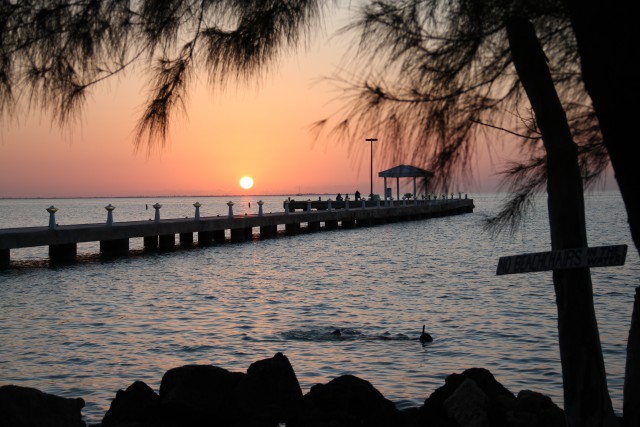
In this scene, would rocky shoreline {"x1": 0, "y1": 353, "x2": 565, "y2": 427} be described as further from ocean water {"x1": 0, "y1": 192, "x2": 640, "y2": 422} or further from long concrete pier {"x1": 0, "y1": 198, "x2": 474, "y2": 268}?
long concrete pier {"x1": 0, "y1": 198, "x2": 474, "y2": 268}

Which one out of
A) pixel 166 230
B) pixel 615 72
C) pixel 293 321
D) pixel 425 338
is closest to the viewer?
pixel 615 72

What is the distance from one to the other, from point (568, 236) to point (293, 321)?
42.4 ft

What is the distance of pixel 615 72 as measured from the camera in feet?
10.3

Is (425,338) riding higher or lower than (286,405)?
lower

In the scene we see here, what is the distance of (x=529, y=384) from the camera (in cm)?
1119

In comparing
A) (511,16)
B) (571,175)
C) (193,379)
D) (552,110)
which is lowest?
(193,379)

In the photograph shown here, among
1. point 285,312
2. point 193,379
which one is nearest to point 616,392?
point 193,379

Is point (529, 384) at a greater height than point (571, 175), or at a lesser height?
lesser

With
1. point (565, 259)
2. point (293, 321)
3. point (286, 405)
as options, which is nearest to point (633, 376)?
point (565, 259)

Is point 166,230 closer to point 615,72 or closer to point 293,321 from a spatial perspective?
point 293,321

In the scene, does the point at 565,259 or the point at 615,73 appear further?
the point at 565,259

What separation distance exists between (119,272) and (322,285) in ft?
25.6

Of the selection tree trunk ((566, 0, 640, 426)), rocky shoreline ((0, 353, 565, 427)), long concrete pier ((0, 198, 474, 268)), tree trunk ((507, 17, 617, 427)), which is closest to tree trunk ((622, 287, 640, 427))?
tree trunk ((507, 17, 617, 427))

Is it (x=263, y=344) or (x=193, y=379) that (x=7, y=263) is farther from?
(x=193, y=379)
